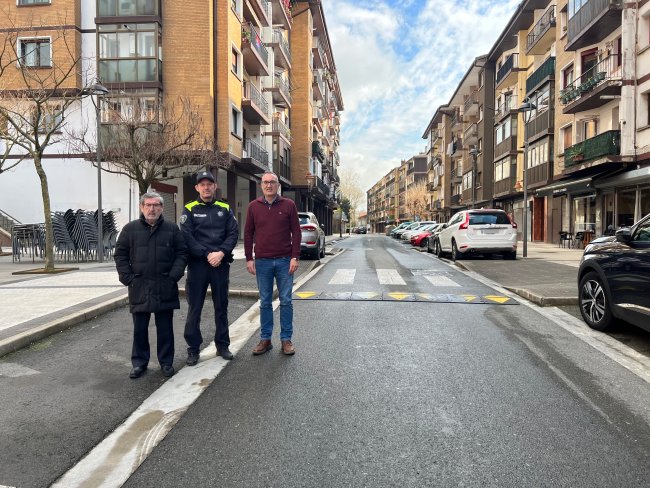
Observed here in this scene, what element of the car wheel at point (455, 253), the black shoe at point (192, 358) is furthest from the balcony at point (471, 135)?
the black shoe at point (192, 358)

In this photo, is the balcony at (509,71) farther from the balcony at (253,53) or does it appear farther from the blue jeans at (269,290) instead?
the blue jeans at (269,290)

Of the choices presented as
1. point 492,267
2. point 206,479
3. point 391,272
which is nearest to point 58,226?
point 391,272

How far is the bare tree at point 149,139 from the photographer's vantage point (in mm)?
16062

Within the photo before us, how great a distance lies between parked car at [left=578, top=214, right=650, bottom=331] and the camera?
4770mm

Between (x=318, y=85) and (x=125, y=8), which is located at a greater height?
(x=318, y=85)

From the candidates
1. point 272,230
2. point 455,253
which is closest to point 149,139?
point 455,253

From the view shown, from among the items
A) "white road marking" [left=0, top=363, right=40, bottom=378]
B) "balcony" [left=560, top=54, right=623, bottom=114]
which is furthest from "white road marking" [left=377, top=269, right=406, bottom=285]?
"balcony" [left=560, top=54, right=623, bottom=114]

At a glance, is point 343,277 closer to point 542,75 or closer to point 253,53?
point 253,53

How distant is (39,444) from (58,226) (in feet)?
43.5

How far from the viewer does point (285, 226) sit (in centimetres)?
482

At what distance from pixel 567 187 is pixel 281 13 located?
22.8 m

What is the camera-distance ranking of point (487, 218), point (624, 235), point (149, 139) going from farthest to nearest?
1. point (149, 139)
2. point (487, 218)
3. point (624, 235)

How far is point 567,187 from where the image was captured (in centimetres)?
2527

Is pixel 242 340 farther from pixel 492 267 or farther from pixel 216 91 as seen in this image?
pixel 216 91
